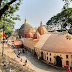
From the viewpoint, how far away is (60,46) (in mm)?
18031

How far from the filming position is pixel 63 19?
34.4 ft

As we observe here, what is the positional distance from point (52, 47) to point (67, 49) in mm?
2806

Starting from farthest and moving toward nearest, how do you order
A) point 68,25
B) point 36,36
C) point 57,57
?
point 36,36 < point 57,57 < point 68,25

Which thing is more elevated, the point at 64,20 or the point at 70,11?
the point at 70,11

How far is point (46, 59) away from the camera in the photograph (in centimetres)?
1941

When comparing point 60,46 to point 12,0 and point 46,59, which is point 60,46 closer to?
point 46,59

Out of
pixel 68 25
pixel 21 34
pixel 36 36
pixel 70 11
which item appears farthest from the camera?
pixel 21 34

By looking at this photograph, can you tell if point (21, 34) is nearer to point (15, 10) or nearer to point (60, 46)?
point (60, 46)

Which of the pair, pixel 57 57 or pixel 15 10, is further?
pixel 57 57

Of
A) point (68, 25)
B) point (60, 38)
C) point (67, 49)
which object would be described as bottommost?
point (67, 49)

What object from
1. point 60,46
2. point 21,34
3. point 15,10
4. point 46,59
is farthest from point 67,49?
point 21,34

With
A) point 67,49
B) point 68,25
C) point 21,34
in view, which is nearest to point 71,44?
point 67,49

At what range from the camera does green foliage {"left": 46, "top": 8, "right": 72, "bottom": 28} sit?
380 inches

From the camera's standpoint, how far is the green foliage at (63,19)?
9.65 m
